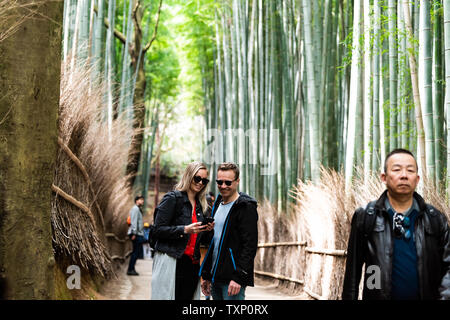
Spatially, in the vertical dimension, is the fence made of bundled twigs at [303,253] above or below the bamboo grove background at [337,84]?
below

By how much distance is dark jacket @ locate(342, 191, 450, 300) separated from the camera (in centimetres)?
193

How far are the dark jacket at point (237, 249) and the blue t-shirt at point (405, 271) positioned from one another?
88 centimetres

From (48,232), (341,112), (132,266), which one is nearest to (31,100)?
(48,232)

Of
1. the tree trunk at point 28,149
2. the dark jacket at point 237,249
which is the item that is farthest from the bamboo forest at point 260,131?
the dark jacket at point 237,249

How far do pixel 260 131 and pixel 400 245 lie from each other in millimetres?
6944

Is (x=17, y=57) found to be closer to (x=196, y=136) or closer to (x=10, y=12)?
(x=10, y=12)

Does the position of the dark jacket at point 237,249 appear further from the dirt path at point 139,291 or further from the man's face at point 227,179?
the dirt path at point 139,291

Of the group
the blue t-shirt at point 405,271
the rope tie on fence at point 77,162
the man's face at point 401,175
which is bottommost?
the blue t-shirt at point 405,271

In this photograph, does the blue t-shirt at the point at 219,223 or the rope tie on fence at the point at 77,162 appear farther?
the rope tie on fence at the point at 77,162

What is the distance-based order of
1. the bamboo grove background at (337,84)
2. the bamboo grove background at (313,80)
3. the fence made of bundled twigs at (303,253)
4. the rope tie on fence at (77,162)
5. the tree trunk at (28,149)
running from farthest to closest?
the fence made of bundled twigs at (303,253) < the bamboo grove background at (313,80) < the bamboo grove background at (337,84) < the rope tie on fence at (77,162) < the tree trunk at (28,149)

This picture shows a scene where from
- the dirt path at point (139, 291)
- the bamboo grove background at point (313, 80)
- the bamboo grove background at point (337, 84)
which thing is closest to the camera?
the bamboo grove background at point (337, 84)

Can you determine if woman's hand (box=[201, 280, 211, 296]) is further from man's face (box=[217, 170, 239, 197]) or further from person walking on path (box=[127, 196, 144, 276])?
person walking on path (box=[127, 196, 144, 276])

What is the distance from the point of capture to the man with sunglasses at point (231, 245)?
8.94 feet

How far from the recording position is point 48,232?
2.47 meters
